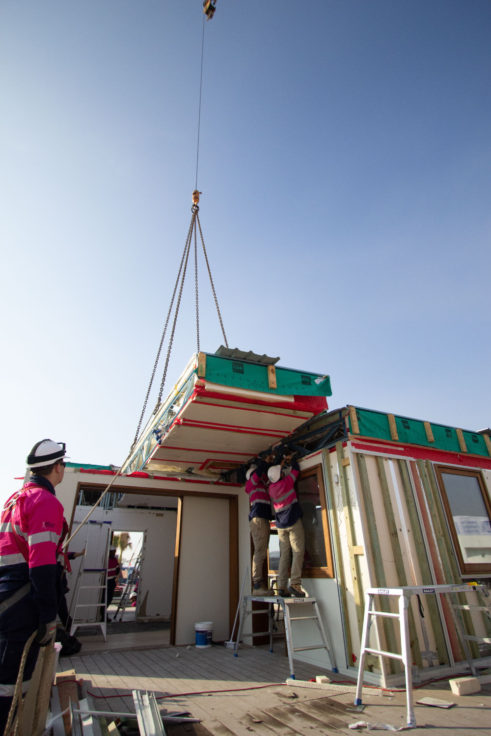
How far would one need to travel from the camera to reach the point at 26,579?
90.7 inches

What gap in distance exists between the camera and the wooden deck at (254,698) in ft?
9.76

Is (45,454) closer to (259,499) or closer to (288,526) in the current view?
(288,526)

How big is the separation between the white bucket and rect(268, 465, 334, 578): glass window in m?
2.24

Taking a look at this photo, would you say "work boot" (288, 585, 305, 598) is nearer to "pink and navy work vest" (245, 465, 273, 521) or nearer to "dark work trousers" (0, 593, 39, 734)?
"pink and navy work vest" (245, 465, 273, 521)

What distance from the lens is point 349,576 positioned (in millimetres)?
4816

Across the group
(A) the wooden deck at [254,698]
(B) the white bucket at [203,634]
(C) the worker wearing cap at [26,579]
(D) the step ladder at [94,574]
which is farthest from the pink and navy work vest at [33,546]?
(D) the step ladder at [94,574]

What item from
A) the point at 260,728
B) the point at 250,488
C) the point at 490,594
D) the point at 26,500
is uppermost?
the point at 250,488

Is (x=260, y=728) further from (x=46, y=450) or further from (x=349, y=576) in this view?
(x=46, y=450)

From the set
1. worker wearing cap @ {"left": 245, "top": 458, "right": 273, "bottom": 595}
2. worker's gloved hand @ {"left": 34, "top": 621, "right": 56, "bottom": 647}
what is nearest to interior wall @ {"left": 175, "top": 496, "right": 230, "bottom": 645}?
worker wearing cap @ {"left": 245, "top": 458, "right": 273, "bottom": 595}

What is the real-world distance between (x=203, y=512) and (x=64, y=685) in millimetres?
4211

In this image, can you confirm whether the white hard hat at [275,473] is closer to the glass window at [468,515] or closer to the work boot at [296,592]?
the work boot at [296,592]

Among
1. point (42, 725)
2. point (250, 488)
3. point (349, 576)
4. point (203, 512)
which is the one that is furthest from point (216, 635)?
point (42, 725)

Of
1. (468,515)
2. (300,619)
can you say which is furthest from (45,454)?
(468,515)

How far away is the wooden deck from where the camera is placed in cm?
297
